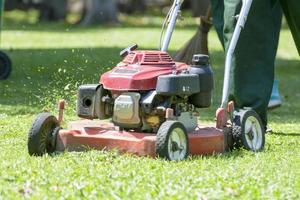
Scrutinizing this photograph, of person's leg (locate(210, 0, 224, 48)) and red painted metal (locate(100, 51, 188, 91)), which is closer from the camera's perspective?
red painted metal (locate(100, 51, 188, 91))

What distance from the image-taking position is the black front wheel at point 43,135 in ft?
21.0

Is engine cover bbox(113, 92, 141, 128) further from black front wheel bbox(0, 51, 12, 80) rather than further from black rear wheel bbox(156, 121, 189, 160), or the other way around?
black front wheel bbox(0, 51, 12, 80)

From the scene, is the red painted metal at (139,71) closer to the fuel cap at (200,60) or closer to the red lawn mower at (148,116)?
the red lawn mower at (148,116)

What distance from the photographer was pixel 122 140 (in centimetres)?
635

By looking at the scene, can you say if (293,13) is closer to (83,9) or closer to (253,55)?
(253,55)

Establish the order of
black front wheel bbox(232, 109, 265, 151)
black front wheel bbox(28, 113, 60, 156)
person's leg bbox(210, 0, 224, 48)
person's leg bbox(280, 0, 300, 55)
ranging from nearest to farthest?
black front wheel bbox(28, 113, 60, 156), black front wheel bbox(232, 109, 265, 151), person's leg bbox(280, 0, 300, 55), person's leg bbox(210, 0, 224, 48)

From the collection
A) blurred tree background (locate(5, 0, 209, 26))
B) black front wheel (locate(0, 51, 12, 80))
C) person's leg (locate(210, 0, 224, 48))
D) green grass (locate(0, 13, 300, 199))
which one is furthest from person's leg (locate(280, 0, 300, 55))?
blurred tree background (locate(5, 0, 209, 26))

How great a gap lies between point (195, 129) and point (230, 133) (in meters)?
0.23

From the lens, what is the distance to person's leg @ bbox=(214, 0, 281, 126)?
7.51 meters

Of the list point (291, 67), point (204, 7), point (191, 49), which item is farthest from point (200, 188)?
point (291, 67)

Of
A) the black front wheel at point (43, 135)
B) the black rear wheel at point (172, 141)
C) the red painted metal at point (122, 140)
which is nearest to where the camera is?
the black rear wheel at point (172, 141)

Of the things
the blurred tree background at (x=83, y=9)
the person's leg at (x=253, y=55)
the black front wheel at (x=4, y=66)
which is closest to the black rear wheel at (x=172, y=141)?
the person's leg at (x=253, y=55)

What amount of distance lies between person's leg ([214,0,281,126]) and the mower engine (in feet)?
2.89

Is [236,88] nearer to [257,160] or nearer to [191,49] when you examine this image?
[257,160]
